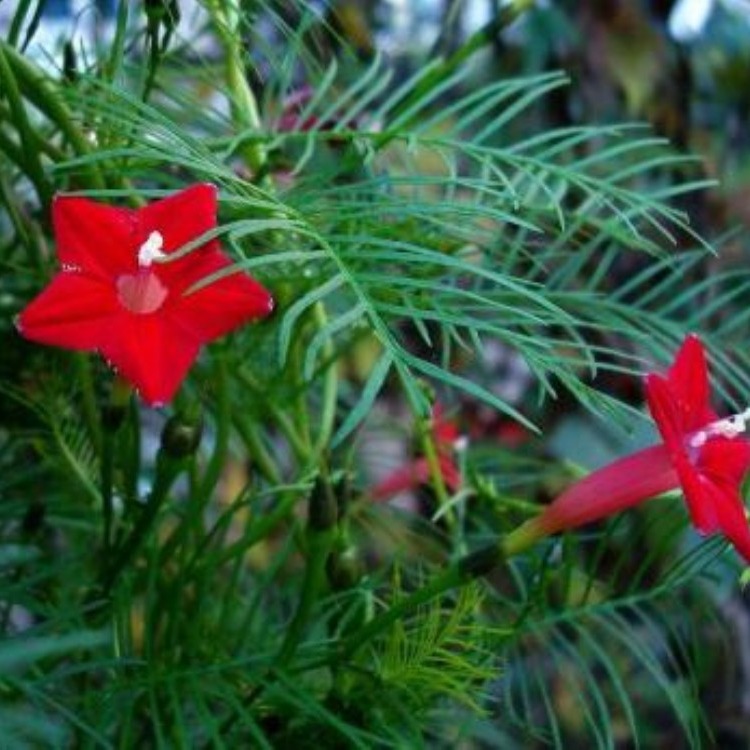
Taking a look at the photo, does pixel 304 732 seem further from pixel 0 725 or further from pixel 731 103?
pixel 731 103

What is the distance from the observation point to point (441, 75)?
71 centimetres

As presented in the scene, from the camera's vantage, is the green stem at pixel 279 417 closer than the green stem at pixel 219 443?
No

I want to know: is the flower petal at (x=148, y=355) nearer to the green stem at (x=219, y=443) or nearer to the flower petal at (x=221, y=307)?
the flower petal at (x=221, y=307)

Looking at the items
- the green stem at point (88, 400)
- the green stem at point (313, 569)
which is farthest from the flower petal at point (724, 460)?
the green stem at point (88, 400)

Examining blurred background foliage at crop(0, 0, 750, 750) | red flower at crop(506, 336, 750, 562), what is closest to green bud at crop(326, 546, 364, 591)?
blurred background foliage at crop(0, 0, 750, 750)

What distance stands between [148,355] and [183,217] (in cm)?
5

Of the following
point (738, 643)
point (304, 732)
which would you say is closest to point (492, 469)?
point (738, 643)

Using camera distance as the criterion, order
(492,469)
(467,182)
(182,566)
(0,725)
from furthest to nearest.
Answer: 1. (492,469)
2. (182,566)
3. (467,182)
4. (0,725)

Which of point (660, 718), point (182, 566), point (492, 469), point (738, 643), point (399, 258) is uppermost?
point (399, 258)

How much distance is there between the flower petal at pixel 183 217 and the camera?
512 mm

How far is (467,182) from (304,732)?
242 millimetres

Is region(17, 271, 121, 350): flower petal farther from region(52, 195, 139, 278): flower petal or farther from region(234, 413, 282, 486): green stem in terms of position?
region(234, 413, 282, 486): green stem

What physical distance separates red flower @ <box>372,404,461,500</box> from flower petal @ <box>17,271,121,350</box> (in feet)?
1.10

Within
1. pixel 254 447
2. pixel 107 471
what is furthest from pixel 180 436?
pixel 254 447
